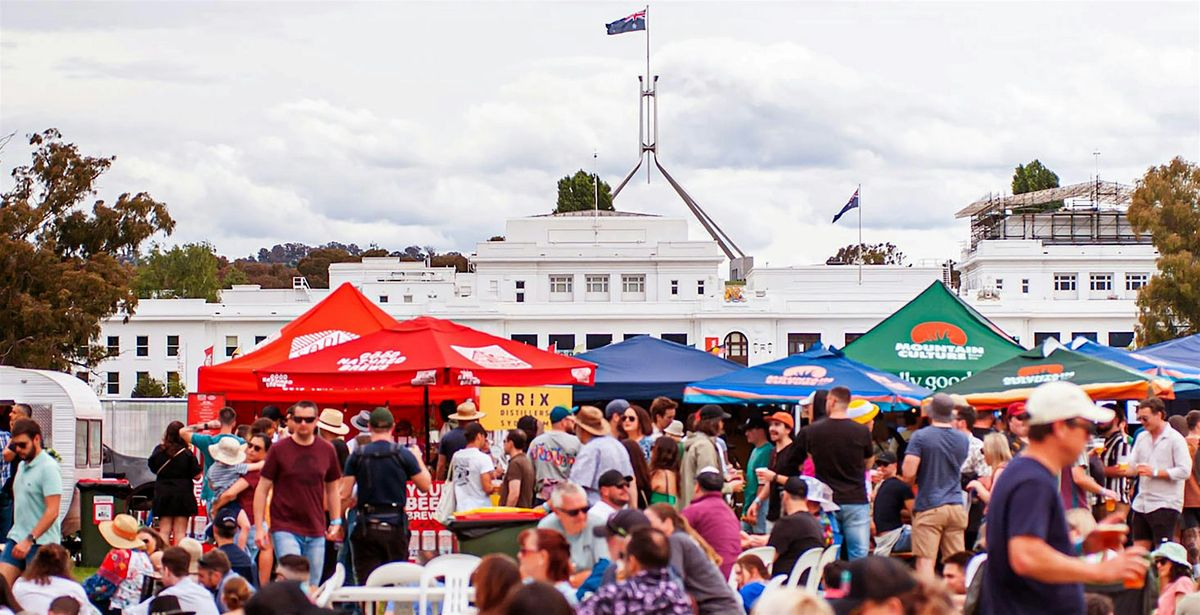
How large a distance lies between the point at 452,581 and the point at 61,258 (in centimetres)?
3378

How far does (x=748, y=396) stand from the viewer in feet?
53.9

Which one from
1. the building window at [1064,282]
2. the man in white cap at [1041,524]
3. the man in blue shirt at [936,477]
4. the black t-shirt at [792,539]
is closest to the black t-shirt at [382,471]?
the black t-shirt at [792,539]

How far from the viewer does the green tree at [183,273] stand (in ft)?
358

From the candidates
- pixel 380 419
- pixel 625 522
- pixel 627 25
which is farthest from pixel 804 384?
pixel 627 25

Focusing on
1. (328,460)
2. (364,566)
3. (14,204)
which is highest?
(14,204)

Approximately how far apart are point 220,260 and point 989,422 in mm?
140893

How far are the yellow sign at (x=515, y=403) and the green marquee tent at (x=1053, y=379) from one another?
3.92 meters

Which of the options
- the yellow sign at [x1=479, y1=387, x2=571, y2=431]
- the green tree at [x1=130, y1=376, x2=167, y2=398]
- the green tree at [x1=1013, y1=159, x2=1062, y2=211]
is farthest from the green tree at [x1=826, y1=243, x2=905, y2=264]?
the yellow sign at [x1=479, y1=387, x2=571, y2=431]

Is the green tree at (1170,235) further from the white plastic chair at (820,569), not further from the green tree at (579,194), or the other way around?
the green tree at (579,194)

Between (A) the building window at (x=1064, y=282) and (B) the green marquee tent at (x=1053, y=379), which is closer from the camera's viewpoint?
(B) the green marquee tent at (x=1053, y=379)

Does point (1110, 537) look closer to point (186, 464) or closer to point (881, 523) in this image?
point (881, 523)

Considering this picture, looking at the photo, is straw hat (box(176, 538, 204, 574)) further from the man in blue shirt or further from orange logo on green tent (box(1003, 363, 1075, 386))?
orange logo on green tent (box(1003, 363, 1075, 386))

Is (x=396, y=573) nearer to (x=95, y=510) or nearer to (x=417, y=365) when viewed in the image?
(x=417, y=365)

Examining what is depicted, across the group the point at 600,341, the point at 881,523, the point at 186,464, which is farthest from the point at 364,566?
the point at 600,341
